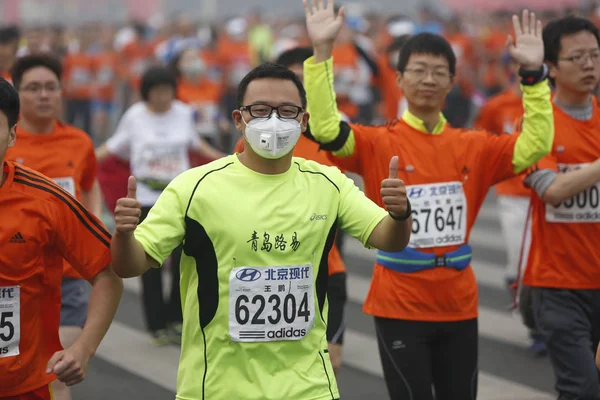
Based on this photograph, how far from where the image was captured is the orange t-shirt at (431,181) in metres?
5.28

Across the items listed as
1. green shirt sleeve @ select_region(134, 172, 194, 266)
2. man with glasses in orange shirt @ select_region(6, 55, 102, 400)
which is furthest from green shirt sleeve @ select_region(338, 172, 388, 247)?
man with glasses in orange shirt @ select_region(6, 55, 102, 400)

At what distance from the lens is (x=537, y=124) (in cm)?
546

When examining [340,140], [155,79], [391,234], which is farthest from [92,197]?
[391,234]

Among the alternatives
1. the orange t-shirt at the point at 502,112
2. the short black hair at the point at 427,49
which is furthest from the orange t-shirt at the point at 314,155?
the orange t-shirt at the point at 502,112

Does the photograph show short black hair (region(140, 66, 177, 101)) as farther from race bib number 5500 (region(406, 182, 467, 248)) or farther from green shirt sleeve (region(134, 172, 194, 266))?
green shirt sleeve (region(134, 172, 194, 266))

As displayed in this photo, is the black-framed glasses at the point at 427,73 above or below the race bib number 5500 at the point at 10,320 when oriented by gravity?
above

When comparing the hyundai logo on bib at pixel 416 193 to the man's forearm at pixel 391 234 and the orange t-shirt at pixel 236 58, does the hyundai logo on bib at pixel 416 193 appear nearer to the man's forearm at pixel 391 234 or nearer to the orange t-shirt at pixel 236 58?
the man's forearm at pixel 391 234

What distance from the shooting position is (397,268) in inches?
211

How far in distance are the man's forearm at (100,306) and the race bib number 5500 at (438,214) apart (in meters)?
1.63

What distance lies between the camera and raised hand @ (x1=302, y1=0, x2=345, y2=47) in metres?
5.13

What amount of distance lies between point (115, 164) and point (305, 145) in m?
3.45

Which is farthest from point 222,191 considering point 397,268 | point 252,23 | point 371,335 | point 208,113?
point 252,23

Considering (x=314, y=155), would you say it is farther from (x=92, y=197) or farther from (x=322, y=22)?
(x=92, y=197)

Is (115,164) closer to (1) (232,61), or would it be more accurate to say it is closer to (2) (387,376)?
(2) (387,376)
